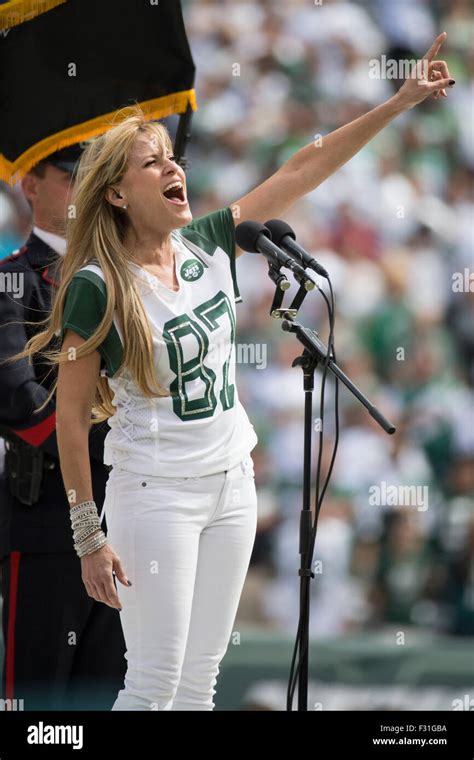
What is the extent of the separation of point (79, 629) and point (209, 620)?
0.69 metres

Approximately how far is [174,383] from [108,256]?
1.01 ft

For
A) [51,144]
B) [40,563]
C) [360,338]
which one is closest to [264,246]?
[51,144]

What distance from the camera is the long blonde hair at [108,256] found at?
2.39 m

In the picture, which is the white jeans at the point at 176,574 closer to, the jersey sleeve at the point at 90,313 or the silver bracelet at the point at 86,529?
the silver bracelet at the point at 86,529

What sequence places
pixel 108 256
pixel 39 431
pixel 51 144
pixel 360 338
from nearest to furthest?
1. pixel 108 256
2. pixel 39 431
3. pixel 51 144
4. pixel 360 338

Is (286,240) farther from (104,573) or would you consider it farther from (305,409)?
(104,573)

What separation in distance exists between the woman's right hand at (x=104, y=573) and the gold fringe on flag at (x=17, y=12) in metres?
1.61

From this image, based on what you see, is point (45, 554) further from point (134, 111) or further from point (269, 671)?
point (269, 671)

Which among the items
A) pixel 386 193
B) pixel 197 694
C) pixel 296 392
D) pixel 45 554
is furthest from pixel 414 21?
pixel 197 694

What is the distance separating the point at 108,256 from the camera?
2.48 metres

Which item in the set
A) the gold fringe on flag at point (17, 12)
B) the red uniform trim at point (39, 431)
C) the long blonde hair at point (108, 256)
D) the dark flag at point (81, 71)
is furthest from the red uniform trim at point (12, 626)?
the gold fringe on flag at point (17, 12)

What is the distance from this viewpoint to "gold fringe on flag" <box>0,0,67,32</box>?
3.23 m

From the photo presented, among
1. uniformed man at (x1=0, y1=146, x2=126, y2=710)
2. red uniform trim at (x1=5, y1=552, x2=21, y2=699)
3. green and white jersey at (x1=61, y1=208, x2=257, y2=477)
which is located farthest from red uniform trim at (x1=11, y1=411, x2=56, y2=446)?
green and white jersey at (x1=61, y1=208, x2=257, y2=477)
